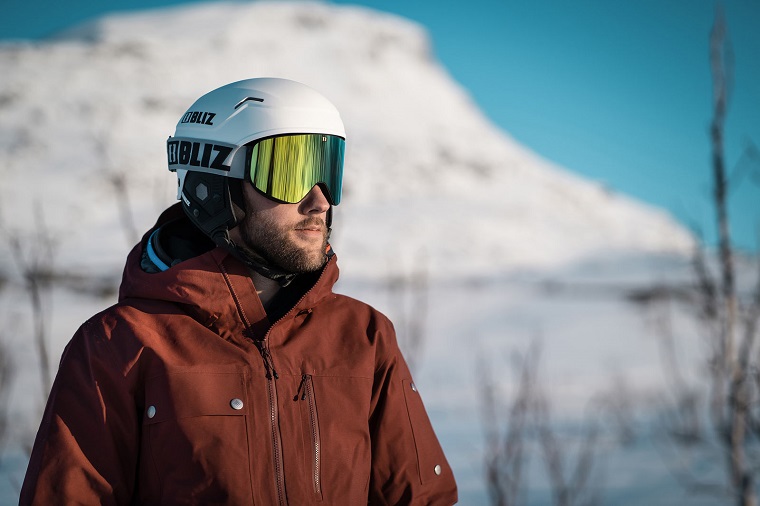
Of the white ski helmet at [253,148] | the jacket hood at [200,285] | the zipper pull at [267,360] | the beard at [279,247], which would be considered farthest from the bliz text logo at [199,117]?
the zipper pull at [267,360]

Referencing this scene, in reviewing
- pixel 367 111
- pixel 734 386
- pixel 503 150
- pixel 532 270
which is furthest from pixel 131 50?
pixel 734 386

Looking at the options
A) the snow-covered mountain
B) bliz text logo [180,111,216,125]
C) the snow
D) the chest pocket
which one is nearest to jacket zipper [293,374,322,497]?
the chest pocket

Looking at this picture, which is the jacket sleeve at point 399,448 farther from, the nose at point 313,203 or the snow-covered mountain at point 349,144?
the snow-covered mountain at point 349,144

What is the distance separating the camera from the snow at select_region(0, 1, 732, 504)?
14350mm

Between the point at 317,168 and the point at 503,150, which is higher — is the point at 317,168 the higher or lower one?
the lower one

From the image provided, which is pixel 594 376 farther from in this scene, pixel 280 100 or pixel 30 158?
pixel 30 158

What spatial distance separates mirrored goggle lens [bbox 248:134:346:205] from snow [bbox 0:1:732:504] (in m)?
1.97

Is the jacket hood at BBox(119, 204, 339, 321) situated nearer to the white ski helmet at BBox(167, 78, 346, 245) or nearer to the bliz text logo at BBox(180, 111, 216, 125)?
the white ski helmet at BBox(167, 78, 346, 245)

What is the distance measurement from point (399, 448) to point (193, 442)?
0.57m

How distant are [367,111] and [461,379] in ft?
142

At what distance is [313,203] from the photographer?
1974 mm

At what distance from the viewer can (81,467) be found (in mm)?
1550

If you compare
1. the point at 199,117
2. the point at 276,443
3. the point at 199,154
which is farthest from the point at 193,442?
the point at 199,117

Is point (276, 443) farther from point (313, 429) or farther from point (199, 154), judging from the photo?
point (199, 154)
